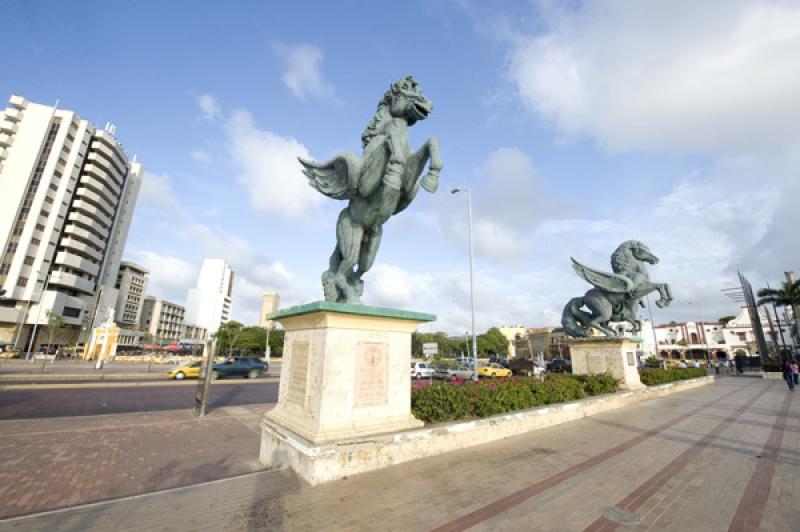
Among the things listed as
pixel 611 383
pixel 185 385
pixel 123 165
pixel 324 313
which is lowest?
pixel 185 385

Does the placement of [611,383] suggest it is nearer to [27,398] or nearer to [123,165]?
[27,398]

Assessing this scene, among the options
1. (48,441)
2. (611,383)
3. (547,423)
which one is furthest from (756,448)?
(48,441)

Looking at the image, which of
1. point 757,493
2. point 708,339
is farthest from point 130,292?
point 708,339

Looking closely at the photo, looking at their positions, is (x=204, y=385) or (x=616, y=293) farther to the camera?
(x=616, y=293)

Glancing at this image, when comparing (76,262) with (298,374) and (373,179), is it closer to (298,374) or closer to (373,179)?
(298,374)

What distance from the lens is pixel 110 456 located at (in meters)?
5.26

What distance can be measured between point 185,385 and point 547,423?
626 inches

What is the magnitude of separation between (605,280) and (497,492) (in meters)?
9.57

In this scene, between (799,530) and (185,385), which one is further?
(185,385)

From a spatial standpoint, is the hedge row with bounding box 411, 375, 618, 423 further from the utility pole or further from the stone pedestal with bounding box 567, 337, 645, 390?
the utility pole

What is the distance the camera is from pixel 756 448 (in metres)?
→ 5.71

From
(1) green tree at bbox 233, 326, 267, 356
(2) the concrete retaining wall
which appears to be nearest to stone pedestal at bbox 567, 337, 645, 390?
(2) the concrete retaining wall

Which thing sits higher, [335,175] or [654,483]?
[335,175]

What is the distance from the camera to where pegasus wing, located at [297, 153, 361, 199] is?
4.83m
